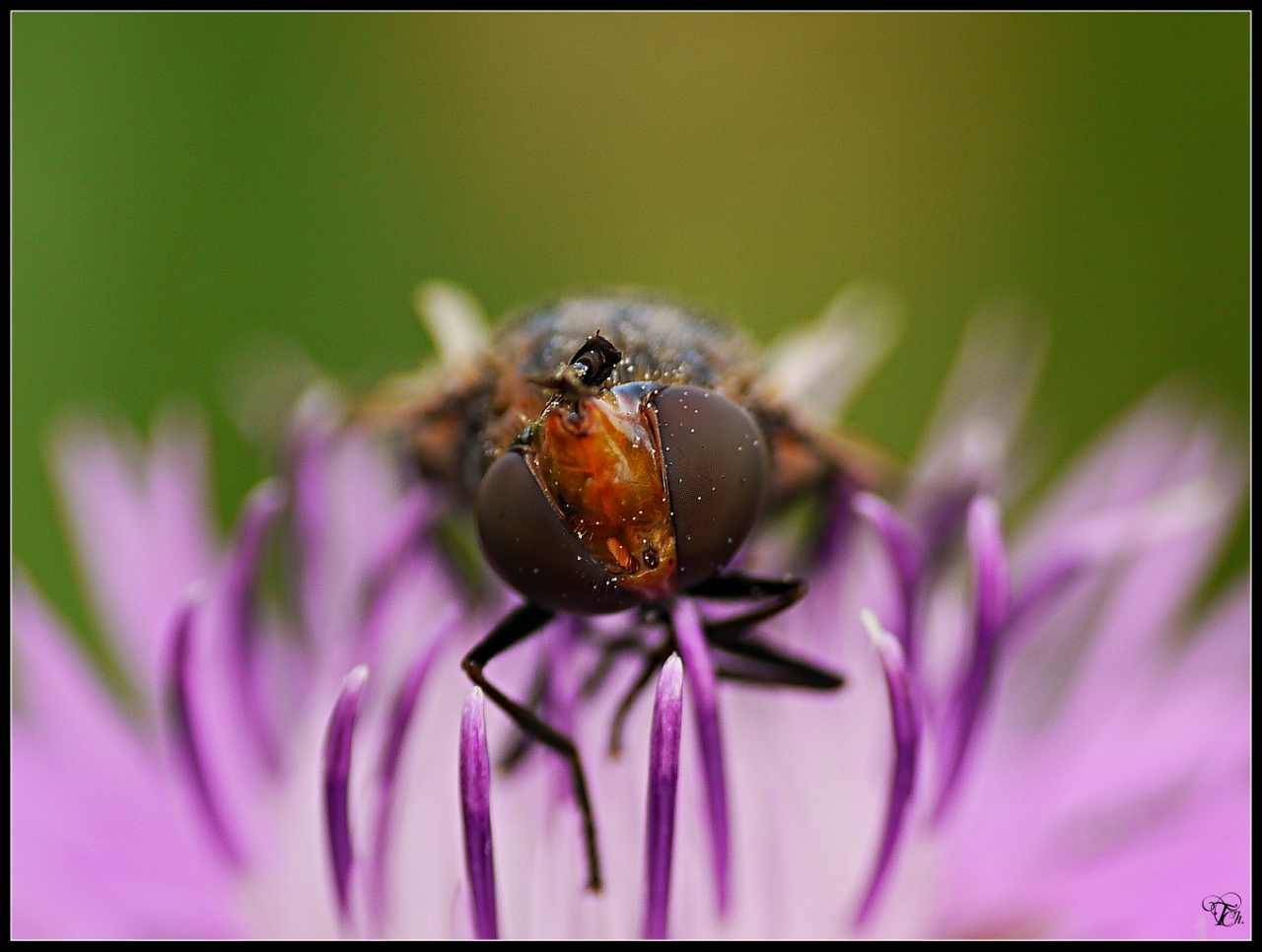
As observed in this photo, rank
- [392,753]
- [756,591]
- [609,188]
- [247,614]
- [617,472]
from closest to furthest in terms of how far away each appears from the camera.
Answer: [617,472]
[756,591]
[392,753]
[247,614]
[609,188]

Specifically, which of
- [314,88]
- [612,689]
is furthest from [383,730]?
[314,88]

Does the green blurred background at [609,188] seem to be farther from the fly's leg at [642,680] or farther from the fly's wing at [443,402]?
the fly's leg at [642,680]

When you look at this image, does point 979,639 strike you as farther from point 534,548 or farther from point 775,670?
point 534,548

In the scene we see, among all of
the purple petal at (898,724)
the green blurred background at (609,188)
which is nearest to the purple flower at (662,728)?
the purple petal at (898,724)

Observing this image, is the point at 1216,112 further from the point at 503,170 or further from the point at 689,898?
the point at 689,898

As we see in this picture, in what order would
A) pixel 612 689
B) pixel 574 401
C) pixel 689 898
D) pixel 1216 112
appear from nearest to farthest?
pixel 574 401, pixel 689 898, pixel 612 689, pixel 1216 112

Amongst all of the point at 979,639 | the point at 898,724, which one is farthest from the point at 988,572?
the point at 898,724

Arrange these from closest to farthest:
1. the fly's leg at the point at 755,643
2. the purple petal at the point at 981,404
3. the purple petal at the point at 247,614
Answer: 1. the fly's leg at the point at 755,643
2. the purple petal at the point at 247,614
3. the purple petal at the point at 981,404
